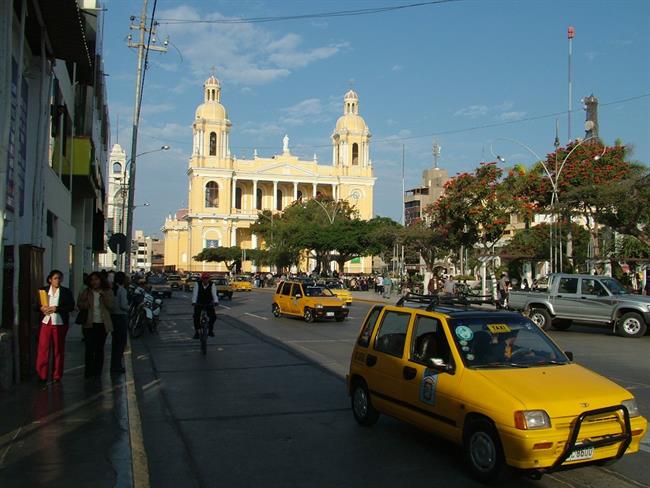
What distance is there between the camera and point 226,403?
906 centimetres

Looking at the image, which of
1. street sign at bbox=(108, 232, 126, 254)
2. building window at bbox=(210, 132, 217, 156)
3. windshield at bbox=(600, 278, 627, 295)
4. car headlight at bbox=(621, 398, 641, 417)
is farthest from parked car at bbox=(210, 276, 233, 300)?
building window at bbox=(210, 132, 217, 156)

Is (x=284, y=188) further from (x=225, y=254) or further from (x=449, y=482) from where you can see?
(x=449, y=482)

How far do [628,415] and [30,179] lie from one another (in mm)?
11693

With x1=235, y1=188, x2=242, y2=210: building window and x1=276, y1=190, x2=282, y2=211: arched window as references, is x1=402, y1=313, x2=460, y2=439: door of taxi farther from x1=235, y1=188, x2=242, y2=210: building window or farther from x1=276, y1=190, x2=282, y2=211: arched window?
x1=276, y1=190, x2=282, y2=211: arched window

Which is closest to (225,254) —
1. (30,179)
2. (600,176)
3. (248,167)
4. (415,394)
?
(248,167)

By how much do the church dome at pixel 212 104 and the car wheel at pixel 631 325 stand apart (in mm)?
96655

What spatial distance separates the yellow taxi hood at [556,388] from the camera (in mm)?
5277

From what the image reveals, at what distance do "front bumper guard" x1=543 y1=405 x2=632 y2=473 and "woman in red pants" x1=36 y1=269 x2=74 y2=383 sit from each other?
730 centimetres

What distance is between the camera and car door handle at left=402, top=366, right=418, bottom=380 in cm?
655

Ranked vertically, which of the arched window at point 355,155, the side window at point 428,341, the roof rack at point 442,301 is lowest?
the side window at point 428,341

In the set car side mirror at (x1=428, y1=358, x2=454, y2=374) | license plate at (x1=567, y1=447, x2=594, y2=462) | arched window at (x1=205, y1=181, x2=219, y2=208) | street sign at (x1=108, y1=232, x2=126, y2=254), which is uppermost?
arched window at (x1=205, y1=181, x2=219, y2=208)

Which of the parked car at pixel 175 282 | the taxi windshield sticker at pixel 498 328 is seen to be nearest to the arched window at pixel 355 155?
the parked car at pixel 175 282

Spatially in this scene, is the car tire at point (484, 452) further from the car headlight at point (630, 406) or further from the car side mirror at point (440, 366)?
the car headlight at point (630, 406)

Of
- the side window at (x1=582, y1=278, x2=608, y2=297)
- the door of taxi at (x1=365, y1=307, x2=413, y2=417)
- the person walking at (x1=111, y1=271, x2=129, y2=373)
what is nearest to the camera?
the door of taxi at (x1=365, y1=307, x2=413, y2=417)
